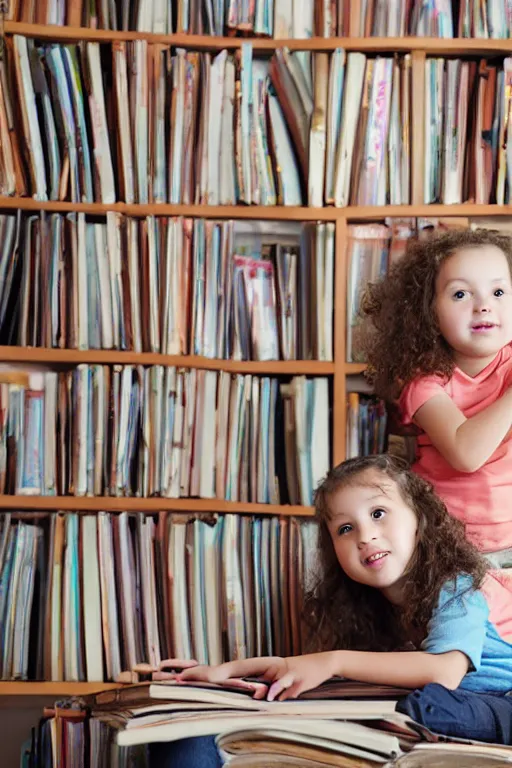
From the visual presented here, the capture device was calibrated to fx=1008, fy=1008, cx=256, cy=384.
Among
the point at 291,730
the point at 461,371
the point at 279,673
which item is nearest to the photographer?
the point at 291,730

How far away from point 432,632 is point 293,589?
0.50m

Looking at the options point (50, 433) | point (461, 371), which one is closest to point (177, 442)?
point (50, 433)

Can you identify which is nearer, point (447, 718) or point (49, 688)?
point (447, 718)

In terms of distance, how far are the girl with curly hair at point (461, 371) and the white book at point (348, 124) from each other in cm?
20

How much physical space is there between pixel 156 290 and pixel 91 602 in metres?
0.62

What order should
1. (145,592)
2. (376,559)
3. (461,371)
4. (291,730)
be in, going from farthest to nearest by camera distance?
1. (145,592)
2. (461,371)
3. (376,559)
4. (291,730)

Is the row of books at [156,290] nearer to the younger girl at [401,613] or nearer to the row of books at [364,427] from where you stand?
the row of books at [364,427]

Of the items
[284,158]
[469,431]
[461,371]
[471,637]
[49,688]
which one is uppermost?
[284,158]

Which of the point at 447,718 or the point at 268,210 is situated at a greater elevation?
the point at 268,210

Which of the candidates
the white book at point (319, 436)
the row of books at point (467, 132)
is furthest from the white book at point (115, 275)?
the row of books at point (467, 132)

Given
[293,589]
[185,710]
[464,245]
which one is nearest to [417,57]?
[464,245]

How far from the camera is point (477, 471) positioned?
179 cm

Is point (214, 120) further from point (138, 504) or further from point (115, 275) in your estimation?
point (138, 504)

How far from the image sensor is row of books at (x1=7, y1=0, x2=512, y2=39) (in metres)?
2.03
